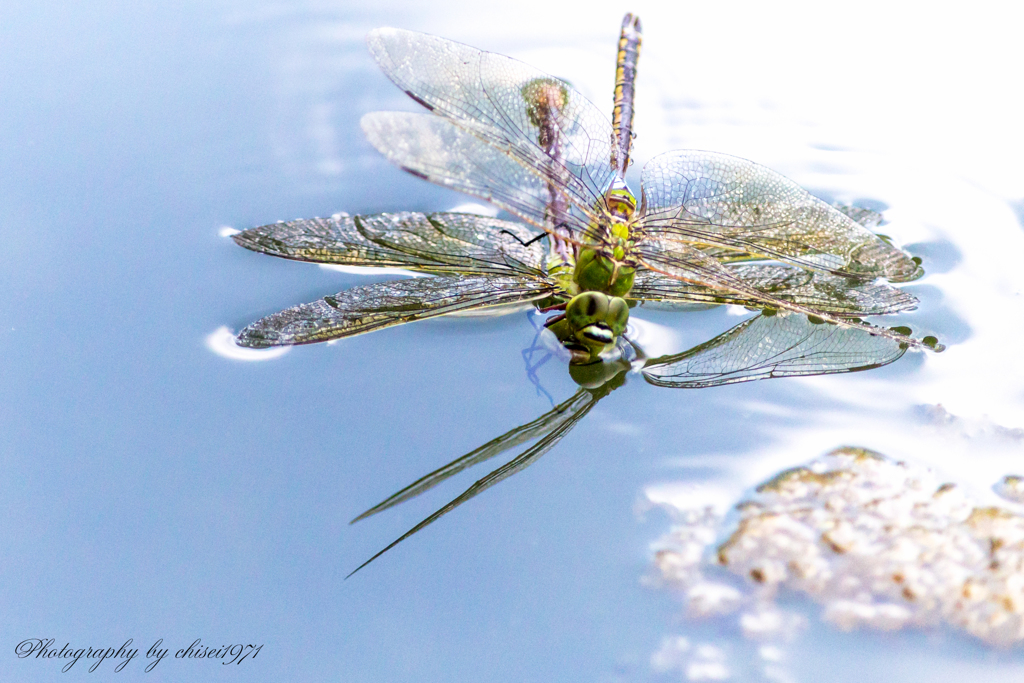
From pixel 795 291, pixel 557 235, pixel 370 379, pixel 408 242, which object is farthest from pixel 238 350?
pixel 795 291

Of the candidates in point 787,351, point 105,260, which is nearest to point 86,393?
point 105,260

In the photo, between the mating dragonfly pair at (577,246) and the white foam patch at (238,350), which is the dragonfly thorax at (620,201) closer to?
the mating dragonfly pair at (577,246)

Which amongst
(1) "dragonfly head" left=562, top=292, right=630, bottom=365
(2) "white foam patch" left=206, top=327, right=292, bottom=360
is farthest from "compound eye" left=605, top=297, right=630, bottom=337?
(2) "white foam patch" left=206, top=327, right=292, bottom=360

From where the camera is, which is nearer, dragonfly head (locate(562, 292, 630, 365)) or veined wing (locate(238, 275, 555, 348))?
veined wing (locate(238, 275, 555, 348))

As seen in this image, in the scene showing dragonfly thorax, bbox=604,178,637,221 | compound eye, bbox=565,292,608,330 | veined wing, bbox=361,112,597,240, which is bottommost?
compound eye, bbox=565,292,608,330

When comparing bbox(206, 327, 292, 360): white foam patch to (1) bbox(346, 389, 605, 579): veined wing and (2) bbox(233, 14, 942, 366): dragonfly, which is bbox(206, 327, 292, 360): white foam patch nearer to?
(2) bbox(233, 14, 942, 366): dragonfly

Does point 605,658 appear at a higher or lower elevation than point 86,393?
lower

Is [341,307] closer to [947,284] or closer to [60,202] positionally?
[60,202]

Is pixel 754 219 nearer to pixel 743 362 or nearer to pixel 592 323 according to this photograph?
pixel 743 362
